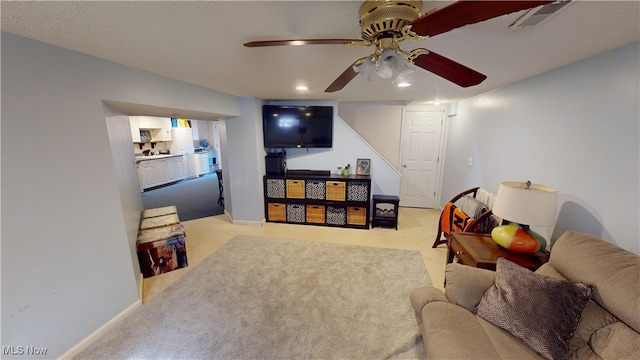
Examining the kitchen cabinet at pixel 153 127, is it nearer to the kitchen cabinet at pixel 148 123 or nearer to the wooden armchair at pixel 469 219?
the kitchen cabinet at pixel 148 123

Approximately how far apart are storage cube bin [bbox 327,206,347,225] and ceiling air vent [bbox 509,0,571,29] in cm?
305

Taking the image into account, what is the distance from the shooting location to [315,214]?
3.98 meters

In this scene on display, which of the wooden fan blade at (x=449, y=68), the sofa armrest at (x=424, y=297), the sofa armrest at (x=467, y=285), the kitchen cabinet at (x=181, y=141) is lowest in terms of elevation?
the sofa armrest at (x=424, y=297)

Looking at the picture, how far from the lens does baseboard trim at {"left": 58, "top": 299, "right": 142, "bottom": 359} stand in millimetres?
1622

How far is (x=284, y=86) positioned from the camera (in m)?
2.75

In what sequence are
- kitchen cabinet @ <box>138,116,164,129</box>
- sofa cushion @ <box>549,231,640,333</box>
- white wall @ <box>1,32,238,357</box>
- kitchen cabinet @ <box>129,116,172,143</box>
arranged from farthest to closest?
kitchen cabinet @ <box>138,116,164,129</box>, kitchen cabinet @ <box>129,116,172,143</box>, white wall @ <box>1,32,238,357</box>, sofa cushion @ <box>549,231,640,333</box>

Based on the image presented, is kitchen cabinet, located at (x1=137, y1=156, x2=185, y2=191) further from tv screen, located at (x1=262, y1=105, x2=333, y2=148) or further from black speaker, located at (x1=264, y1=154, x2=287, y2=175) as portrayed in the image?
tv screen, located at (x1=262, y1=105, x2=333, y2=148)

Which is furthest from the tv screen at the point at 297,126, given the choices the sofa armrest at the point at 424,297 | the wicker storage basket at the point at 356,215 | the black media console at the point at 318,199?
the sofa armrest at the point at 424,297

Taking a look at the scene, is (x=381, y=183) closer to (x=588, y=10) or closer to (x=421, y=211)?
(x=421, y=211)

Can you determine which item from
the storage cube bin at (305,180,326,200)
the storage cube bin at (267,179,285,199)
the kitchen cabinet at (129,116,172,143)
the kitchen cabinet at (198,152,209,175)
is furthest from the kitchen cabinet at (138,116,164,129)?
the storage cube bin at (305,180,326,200)

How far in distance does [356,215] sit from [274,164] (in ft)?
5.38

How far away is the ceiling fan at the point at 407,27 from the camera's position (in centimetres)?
72

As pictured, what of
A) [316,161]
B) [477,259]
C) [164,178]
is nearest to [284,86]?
[316,161]

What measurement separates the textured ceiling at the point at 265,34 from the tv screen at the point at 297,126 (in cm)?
183
